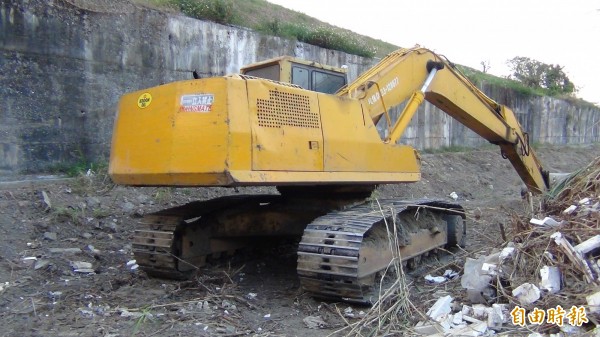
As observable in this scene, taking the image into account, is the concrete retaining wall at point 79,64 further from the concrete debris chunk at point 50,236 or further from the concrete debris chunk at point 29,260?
the concrete debris chunk at point 29,260

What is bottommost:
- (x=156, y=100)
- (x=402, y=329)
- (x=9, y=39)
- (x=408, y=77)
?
(x=402, y=329)

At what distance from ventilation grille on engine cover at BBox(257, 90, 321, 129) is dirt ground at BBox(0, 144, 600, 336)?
1494 mm

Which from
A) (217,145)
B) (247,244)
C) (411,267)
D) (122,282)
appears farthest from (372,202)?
(122,282)

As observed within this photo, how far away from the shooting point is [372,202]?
18.8 feet

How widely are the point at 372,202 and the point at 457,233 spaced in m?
1.63

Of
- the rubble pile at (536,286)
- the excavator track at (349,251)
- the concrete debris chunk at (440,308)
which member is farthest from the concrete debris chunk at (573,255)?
the excavator track at (349,251)

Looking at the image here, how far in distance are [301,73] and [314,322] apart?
259 centimetres

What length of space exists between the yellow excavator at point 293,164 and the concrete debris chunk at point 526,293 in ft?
3.78

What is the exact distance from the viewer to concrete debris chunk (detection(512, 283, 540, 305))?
406 cm

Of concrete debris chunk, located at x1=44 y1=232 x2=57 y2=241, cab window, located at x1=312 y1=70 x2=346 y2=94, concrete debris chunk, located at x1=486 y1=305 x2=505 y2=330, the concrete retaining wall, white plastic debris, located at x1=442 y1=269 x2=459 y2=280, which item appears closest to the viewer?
concrete debris chunk, located at x1=486 y1=305 x2=505 y2=330

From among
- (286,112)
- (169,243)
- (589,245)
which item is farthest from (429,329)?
(169,243)

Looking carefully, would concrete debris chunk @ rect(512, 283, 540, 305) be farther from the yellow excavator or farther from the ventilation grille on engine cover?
the ventilation grille on engine cover

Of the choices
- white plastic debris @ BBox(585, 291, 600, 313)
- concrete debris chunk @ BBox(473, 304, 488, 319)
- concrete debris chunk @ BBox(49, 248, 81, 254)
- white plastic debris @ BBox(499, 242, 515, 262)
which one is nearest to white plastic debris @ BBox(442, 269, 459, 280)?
white plastic debris @ BBox(499, 242, 515, 262)

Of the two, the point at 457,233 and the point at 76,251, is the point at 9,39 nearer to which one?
the point at 76,251
